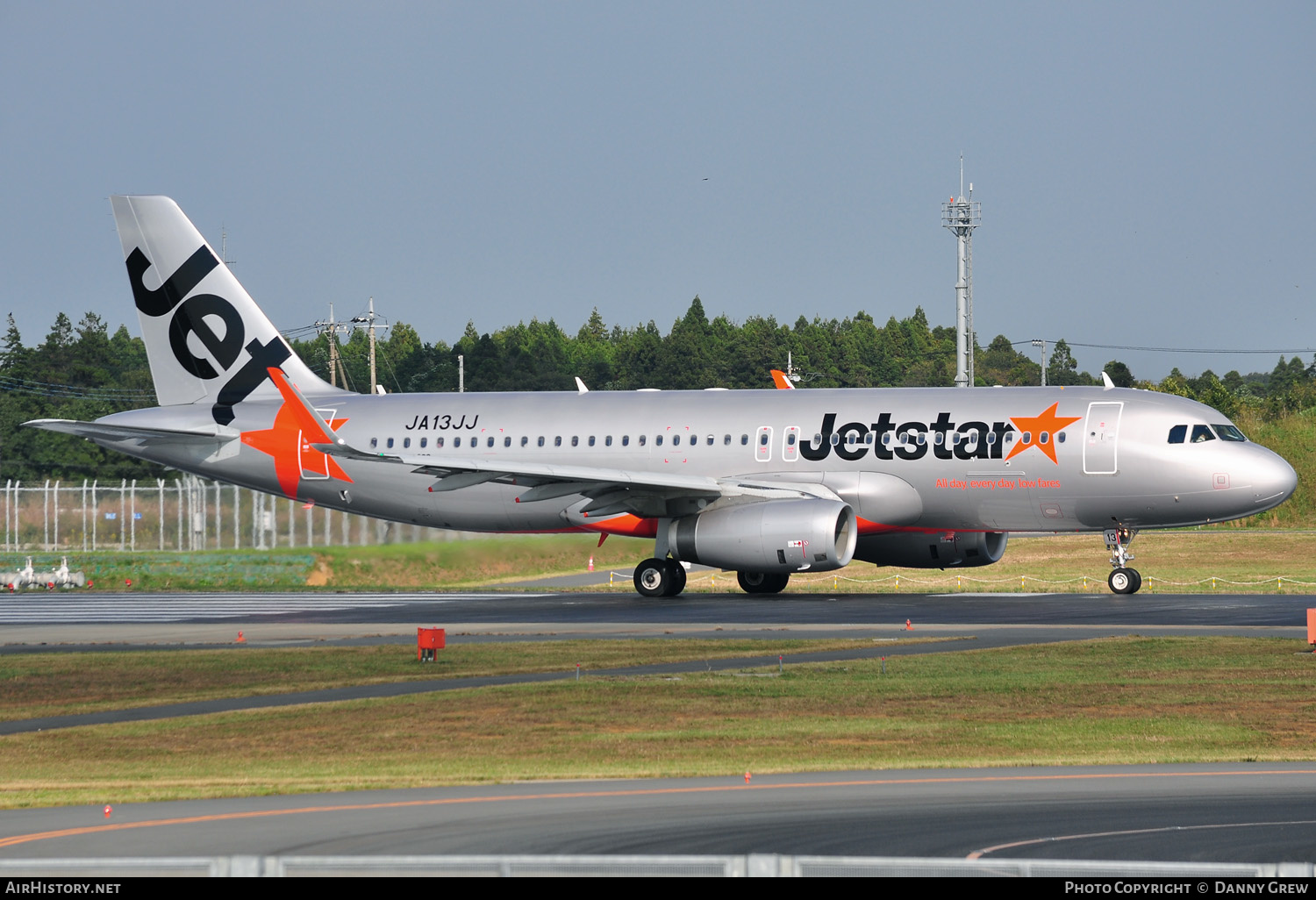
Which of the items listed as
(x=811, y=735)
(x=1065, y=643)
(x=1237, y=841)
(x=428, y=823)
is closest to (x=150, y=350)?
(x=1065, y=643)

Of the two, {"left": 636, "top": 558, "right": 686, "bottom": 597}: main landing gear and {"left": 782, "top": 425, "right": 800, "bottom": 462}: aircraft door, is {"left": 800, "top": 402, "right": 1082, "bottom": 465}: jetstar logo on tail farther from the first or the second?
{"left": 636, "top": 558, "right": 686, "bottom": 597}: main landing gear

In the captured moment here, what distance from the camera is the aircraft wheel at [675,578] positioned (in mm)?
40000

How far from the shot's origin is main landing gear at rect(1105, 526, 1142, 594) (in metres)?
38.7

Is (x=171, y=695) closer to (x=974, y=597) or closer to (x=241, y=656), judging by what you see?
(x=241, y=656)

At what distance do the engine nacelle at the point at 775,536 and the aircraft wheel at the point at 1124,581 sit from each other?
256 inches

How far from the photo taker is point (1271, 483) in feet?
119

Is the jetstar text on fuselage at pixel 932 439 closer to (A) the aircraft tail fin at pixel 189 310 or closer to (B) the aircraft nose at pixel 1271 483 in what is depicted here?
(B) the aircraft nose at pixel 1271 483

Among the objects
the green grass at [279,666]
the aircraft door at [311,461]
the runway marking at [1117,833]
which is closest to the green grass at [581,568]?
the aircraft door at [311,461]

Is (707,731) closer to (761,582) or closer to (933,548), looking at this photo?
(933,548)

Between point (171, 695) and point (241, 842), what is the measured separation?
11184 mm

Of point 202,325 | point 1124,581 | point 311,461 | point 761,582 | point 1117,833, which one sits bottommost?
point 761,582

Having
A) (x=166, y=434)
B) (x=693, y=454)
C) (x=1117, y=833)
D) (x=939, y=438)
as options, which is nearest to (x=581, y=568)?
(x=693, y=454)

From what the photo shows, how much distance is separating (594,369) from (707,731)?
14197cm

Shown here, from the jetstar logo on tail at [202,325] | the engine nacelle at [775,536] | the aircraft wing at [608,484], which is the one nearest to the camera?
the engine nacelle at [775,536]
